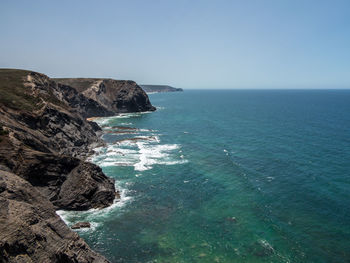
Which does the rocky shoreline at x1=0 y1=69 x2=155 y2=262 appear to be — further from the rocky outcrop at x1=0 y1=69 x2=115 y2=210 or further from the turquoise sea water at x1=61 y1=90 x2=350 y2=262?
the turquoise sea water at x1=61 y1=90 x2=350 y2=262

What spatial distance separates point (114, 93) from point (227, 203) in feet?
451

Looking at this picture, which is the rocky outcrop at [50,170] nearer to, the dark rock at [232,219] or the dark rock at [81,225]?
the dark rock at [81,225]

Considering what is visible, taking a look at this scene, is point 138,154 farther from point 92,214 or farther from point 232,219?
point 232,219

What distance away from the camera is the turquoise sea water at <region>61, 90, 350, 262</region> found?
33.8 m

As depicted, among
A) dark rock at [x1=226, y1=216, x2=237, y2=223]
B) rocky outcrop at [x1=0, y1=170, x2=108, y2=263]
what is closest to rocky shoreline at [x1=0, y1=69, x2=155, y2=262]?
rocky outcrop at [x1=0, y1=170, x2=108, y2=263]

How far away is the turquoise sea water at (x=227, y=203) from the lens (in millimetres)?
33812

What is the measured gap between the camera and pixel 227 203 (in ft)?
150

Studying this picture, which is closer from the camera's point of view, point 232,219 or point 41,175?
point 232,219

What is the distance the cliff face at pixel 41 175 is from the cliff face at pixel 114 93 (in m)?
57.0

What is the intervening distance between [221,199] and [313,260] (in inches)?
712

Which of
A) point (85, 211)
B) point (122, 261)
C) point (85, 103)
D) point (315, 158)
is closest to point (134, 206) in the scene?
point (85, 211)

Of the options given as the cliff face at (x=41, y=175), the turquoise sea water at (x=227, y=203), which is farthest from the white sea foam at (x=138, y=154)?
the cliff face at (x=41, y=175)

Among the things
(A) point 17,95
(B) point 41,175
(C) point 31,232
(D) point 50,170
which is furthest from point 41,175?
(A) point 17,95

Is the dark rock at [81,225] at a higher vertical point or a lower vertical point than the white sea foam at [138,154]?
lower
